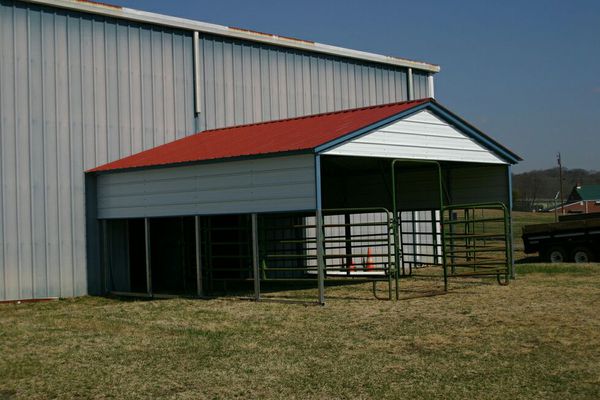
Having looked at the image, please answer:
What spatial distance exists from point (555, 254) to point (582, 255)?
0.84 m

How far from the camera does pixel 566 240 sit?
23.4 metres

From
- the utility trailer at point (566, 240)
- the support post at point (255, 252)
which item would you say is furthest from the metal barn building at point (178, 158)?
the utility trailer at point (566, 240)

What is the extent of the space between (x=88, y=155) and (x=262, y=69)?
5909mm

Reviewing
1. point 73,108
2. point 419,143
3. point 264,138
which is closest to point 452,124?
point 419,143

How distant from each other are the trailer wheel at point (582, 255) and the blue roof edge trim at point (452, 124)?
601cm

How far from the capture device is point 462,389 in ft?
25.1

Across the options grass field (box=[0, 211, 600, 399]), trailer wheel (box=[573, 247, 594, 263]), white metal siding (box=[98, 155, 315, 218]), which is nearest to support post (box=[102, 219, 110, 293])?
white metal siding (box=[98, 155, 315, 218])

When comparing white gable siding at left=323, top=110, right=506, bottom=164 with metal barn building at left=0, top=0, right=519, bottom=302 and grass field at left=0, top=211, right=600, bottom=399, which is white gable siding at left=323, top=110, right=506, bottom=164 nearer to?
metal barn building at left=0, top=0, right=519, bottom=302

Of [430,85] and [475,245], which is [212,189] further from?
[430,85]

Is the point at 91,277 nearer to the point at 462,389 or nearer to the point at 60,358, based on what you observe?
the point at 60,358

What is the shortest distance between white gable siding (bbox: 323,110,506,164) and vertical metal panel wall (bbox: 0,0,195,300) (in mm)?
6419

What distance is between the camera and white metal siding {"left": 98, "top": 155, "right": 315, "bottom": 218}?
14.4m

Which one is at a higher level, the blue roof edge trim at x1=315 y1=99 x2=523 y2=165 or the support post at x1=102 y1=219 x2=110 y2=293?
the blue roof edge trim at x1=315 y1=99 x2=523 y2=165

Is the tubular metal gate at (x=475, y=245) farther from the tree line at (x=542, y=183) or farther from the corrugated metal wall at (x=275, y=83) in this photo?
the tree line at (x=542, y=183)
